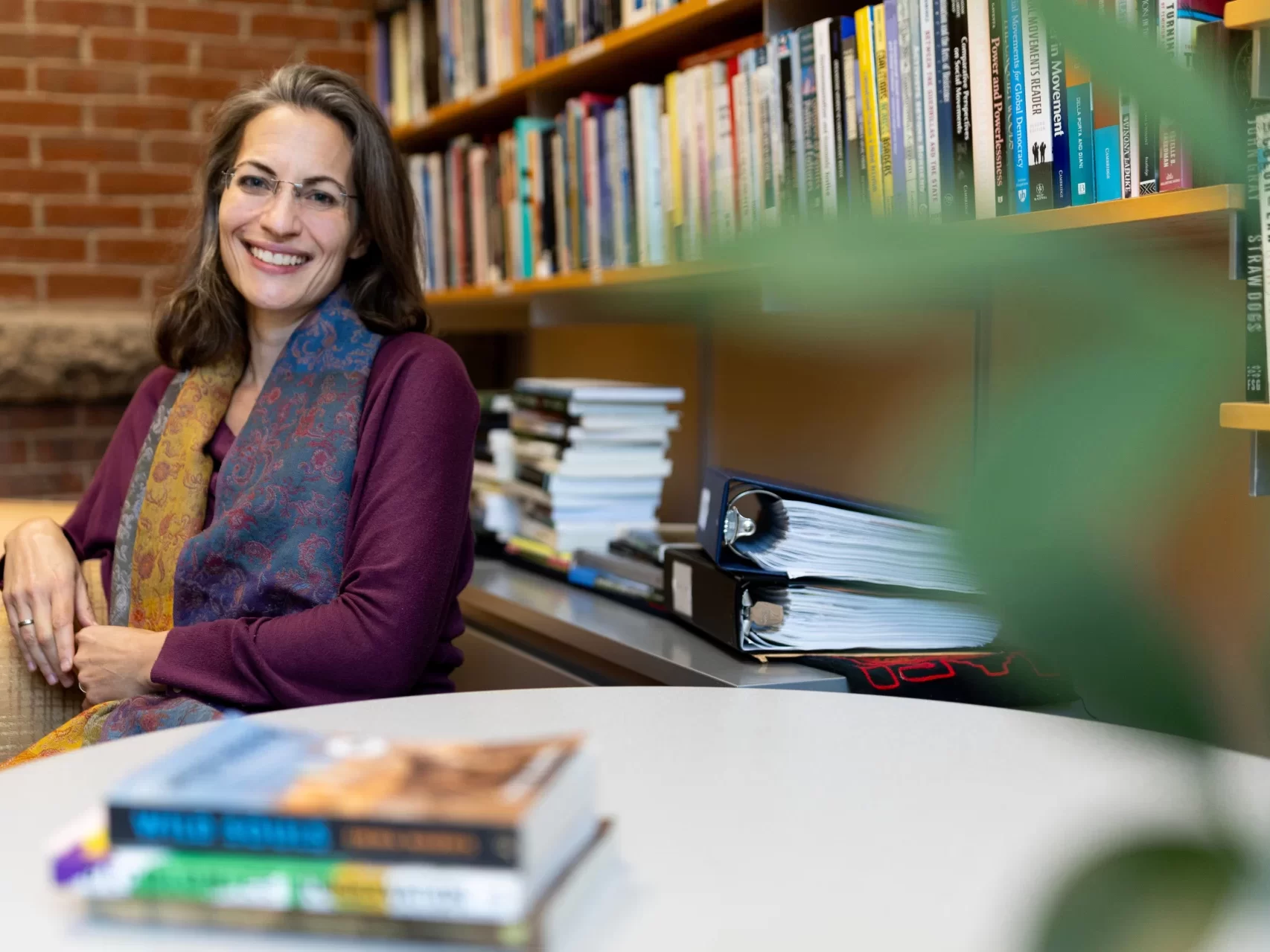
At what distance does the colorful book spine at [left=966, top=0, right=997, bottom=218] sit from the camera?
1.26 m

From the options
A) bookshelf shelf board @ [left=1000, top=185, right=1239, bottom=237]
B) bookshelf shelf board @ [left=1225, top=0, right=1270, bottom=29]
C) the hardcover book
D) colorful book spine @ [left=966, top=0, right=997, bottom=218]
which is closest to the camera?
the hardcover book

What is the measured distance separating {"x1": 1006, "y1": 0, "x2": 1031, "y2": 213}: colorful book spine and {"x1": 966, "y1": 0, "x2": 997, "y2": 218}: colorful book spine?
0.08 feet

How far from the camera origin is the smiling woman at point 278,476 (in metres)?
1.30

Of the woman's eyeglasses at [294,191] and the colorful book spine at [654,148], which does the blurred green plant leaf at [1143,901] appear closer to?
the woman's eyeglasses at [294,191]

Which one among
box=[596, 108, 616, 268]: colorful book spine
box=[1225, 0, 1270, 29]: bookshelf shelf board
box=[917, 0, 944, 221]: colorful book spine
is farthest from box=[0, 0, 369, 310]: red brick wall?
box=[1225, 0, 1270, 29]: bookshelf shelf board

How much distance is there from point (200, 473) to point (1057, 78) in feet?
3.45

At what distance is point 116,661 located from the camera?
4.49 ft

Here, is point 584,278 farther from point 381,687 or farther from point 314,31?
point 314,31

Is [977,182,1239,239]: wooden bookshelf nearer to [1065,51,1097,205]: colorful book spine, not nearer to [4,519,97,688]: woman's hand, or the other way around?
[1065,51,1097,205]: colorful book spine

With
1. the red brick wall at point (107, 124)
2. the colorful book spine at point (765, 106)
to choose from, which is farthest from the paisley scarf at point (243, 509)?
the red brick wall at point (107, 124)

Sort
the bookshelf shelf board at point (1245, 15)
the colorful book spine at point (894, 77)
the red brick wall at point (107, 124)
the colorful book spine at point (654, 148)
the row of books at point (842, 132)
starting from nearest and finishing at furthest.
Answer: the bookshelf shelf board at point (1245, 15) < the row of books at point (842, 132) < the colorful book spine at point (894, 77) < the colorful book spine at point (654, 148) < the red brick wall at point (107, 124)

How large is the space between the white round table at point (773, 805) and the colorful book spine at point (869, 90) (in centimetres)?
68

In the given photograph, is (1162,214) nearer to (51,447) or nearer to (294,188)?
(294,188)

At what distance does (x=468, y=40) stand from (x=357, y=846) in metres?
2.29
